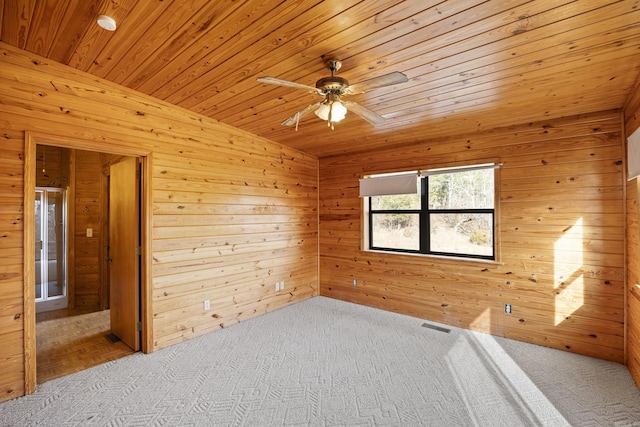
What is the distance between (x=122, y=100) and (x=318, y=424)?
3.36m

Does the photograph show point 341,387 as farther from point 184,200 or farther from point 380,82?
point 184,200

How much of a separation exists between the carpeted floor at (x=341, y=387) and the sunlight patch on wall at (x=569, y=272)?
492mm

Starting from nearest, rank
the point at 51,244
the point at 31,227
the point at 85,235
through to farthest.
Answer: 1. the point at 31,227
2. the point at 85,235
3. the point at 51,244

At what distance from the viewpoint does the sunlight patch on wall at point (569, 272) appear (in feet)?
9.87

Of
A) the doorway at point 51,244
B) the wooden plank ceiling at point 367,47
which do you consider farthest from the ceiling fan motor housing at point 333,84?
the doorway at point 51,244

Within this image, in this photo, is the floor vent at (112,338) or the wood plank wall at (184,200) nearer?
the wood plank wall at (184,200)

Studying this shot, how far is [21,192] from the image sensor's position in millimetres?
2314

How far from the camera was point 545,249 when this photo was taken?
3184 millimetres

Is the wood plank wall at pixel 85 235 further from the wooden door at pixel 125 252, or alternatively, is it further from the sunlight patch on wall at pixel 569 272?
the sunlight patch on wall at pixel 569 272

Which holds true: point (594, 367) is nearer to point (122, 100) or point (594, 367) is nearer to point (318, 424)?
point (318, 424)

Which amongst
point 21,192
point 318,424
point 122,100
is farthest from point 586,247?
point 21,192

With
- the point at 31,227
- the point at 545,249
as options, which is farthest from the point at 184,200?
the point at 545,249

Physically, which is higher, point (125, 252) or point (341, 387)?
point (125, 252)

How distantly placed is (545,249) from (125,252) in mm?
4760
